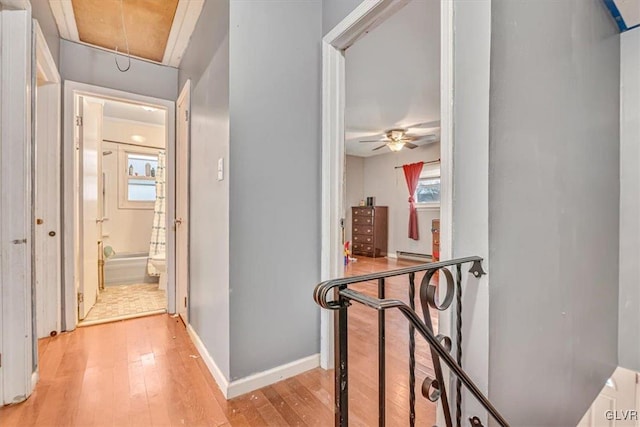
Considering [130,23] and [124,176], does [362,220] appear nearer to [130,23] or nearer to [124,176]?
[124,176]

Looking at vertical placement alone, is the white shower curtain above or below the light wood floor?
above

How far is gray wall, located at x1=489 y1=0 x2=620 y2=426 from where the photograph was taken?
3.58ft

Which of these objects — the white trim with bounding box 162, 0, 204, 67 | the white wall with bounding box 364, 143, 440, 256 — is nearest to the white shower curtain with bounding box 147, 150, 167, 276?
the white trim with bounding box 162, 0, 204, 67

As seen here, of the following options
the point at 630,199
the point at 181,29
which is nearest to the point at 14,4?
the point at 181,29

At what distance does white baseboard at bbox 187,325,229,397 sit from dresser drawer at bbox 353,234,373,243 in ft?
16.2

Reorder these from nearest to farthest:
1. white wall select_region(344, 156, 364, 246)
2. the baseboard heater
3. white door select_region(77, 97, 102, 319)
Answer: white door select_region(77, 97, 102, 319) → the baseboard heater → white wall select_region(344, 156, 364, 246)

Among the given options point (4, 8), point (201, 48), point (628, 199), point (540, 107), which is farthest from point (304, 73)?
point (628, 199)

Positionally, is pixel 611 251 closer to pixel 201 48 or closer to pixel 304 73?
pixel 304 73

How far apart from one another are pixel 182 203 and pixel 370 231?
190 inches

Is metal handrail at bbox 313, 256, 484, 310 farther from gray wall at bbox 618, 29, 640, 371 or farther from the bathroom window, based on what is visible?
the bathroom window

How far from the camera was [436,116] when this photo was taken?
4.42m

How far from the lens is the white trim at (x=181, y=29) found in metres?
2.13

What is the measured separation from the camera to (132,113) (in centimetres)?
446

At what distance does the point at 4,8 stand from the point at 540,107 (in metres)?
2.67
